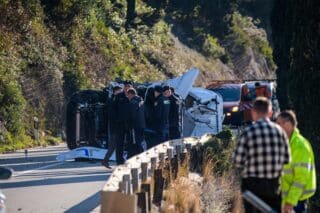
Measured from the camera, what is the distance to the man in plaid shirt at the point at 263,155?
11.1 m

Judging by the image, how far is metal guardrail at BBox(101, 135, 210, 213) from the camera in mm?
10883

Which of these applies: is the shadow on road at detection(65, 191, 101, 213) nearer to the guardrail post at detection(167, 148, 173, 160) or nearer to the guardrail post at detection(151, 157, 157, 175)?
the guardrail post at detection(151, 157, 157, 175)

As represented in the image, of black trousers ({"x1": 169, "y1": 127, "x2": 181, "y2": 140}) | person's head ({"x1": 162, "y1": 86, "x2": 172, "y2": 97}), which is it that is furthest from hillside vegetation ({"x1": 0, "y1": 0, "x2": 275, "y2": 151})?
person's head ({"x1": 162, "y1": 86, "x2": 172, "y2": 97})

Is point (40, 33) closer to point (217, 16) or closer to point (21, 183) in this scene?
point (21, 183)

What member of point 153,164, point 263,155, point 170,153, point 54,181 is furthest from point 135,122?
point 263,155

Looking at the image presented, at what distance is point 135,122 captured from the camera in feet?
68.7

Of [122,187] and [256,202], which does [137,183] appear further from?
[256,202]

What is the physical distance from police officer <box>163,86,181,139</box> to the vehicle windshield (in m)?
13.3

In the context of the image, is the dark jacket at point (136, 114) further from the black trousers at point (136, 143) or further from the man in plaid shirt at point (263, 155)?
the man in plaid shirt at point (263, 155)

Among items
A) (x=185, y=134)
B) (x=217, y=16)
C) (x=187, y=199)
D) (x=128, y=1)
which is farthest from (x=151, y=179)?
(x=217, y=16)

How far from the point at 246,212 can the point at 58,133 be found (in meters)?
27.9

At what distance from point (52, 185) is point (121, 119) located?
7.34 feet

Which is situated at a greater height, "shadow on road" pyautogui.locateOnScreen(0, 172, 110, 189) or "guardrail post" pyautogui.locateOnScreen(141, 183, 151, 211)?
"guardrail post" pyautogui.locateOnScreen(141, 183, 151, 211)

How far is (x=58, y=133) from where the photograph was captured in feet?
128
